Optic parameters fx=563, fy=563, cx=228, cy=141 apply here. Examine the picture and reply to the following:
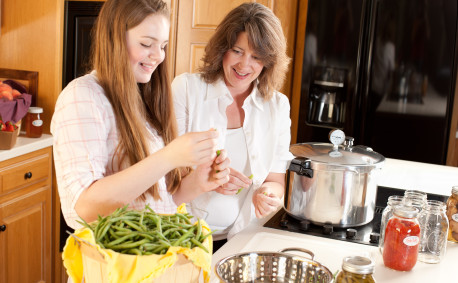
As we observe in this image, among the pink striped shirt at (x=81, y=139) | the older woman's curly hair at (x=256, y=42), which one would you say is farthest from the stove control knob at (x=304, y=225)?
the pink striped shirt at (x=81, y=139)

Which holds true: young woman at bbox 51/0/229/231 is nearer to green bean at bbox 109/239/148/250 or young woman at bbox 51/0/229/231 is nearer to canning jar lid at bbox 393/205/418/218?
green bean at bbox 109/239/148/250

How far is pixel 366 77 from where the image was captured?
3.34 meters

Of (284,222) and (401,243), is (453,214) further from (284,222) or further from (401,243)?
(284,222)

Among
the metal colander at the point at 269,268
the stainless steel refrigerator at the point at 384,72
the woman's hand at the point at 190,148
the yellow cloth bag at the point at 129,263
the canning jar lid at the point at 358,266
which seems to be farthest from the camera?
the stainless steel refrigerator at the point at 384,72

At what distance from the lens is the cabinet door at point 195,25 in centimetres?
351

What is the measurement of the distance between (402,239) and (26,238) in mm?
2027

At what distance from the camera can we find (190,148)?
1.23 m

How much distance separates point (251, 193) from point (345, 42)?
5.61 ft

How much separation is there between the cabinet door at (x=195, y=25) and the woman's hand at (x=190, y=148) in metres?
2.29

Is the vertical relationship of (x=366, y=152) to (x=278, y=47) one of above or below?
below

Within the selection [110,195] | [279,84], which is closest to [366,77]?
[279,84]

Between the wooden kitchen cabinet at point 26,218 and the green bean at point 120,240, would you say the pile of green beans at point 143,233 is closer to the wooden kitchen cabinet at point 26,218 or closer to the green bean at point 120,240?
the green bean at point 120,240

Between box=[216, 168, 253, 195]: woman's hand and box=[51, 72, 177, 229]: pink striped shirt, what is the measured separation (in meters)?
0.48

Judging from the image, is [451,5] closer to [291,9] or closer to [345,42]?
[345,42]
